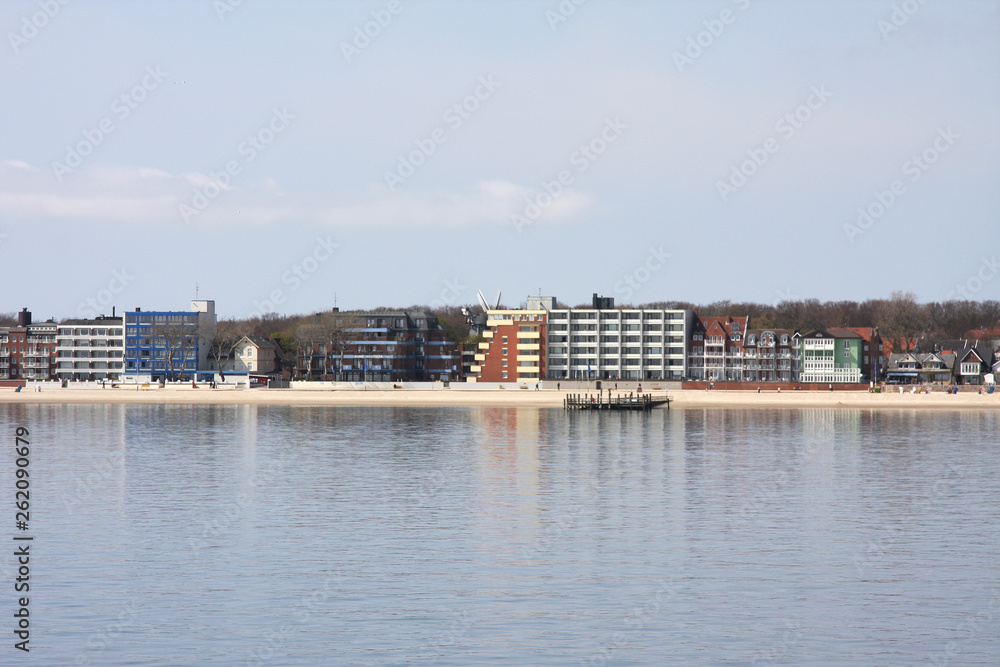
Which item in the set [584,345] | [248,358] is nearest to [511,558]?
[584,345]

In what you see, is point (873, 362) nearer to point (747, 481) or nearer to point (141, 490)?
point (747, 481)

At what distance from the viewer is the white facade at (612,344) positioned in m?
183

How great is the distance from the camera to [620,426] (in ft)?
368

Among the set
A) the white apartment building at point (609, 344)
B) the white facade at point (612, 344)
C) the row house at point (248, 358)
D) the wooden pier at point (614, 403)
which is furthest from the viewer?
the row house at point (248, 358)

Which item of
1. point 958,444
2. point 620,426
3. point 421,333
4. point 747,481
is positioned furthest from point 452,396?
point 747,481

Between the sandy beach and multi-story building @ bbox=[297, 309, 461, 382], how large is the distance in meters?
15.9

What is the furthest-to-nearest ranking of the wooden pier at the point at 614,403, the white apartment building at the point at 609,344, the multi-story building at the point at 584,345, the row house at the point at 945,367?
the white apartment building at the point at 609,344 < the multi-story building at the point at 584,345 < the row house at the point at 945,367 < the wooden pier at the point at 614,403

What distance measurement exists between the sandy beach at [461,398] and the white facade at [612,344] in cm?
1228

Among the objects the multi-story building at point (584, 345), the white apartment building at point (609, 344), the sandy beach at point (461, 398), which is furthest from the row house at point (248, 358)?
the white apartment building at point (609, 344)

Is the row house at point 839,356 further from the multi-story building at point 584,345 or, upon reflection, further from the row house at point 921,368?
the multi-story building at point 584,345

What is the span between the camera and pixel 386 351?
189 metres

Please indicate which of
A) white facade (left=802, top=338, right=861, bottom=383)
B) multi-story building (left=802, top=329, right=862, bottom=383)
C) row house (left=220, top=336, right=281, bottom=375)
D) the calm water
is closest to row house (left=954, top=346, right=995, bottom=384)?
multi-story building (left=802, top=329, right=862, bottom=383)

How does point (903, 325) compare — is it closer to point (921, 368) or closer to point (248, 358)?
point (921, 368)

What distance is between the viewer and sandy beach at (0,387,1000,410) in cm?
15188
